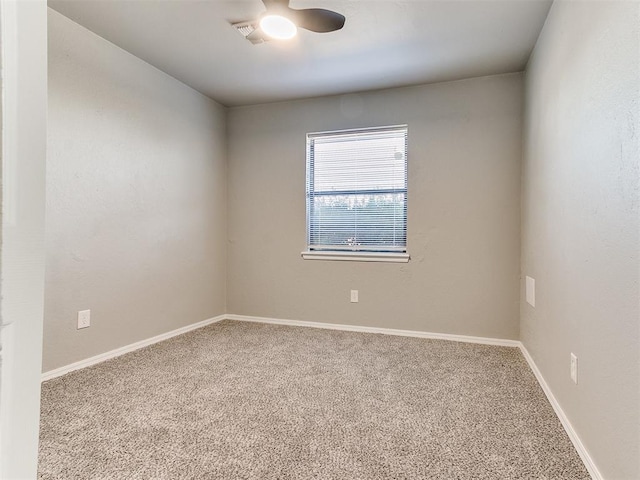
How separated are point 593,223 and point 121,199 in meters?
2.93

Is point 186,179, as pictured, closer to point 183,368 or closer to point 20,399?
point 183,368

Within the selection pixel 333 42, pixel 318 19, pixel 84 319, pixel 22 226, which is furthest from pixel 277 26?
pixel 84 319

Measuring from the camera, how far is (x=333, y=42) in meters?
2.54

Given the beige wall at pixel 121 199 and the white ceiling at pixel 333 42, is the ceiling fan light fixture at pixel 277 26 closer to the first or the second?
the white ceiling at pixel 333 42

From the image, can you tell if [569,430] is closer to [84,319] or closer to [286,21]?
[286,21]

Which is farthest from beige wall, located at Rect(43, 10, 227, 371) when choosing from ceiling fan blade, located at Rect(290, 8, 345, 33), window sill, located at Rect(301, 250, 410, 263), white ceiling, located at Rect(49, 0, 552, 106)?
ceiling fan blade, located at Rect(290, 8, 345, 33)

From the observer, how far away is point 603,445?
1.32 meters

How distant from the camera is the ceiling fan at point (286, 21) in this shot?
1839mm

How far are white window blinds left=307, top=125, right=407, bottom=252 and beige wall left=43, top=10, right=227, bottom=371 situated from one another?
3.61 feet

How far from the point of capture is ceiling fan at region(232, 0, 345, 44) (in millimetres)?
1839

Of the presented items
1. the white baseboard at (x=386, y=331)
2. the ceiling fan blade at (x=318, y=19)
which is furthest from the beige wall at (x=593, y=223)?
the ceiling fan blade at (x=318, y=19)

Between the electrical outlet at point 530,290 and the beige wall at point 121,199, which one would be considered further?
the electrical outlet at point 530,290

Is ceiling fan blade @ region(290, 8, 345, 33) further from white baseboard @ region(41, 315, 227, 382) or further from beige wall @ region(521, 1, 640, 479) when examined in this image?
white baseboard @ region(41, 315, 227, 382)

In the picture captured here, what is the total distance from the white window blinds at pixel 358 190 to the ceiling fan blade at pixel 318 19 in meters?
1.57
